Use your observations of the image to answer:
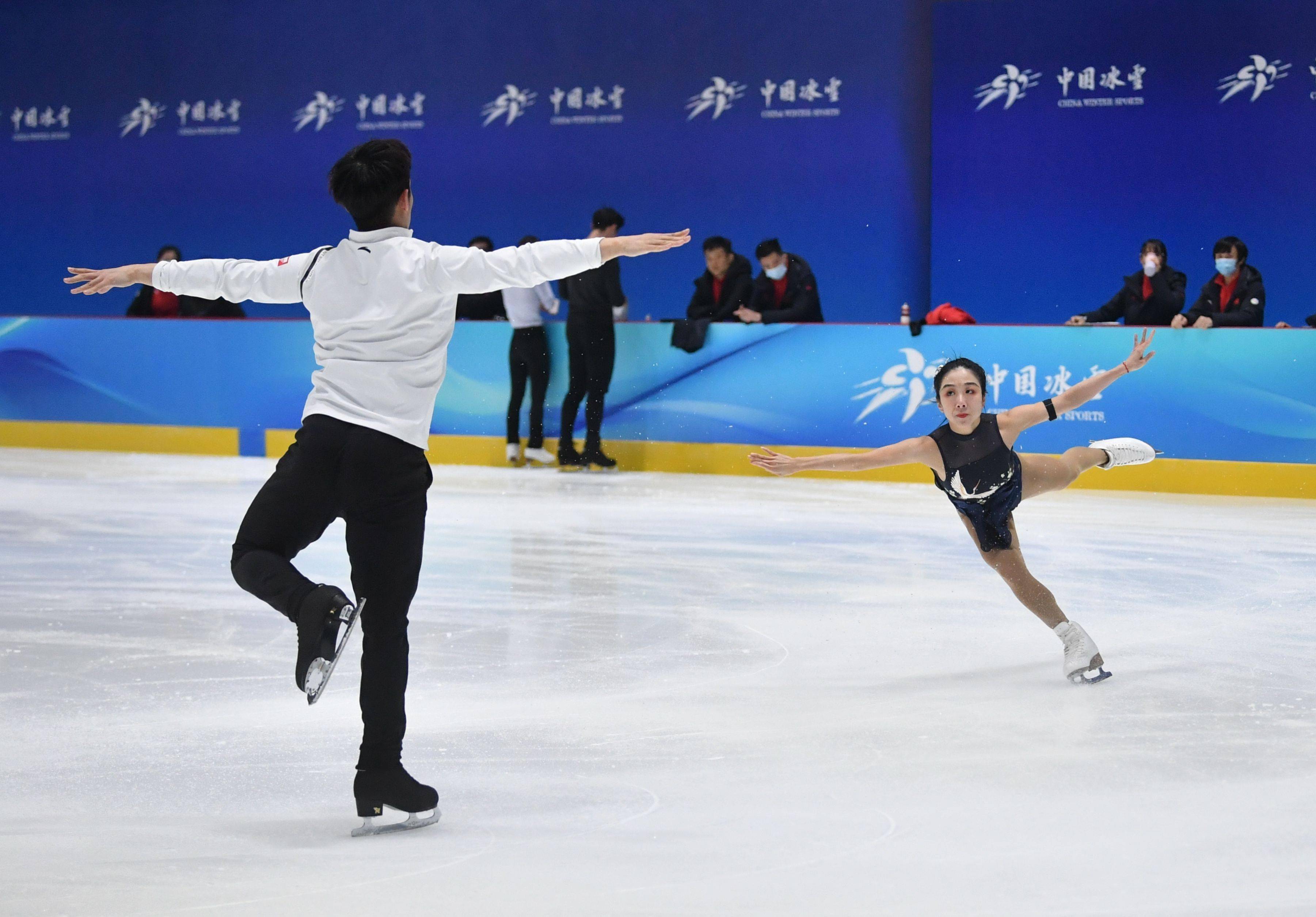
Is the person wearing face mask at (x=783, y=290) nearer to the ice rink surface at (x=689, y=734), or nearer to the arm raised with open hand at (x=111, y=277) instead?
the ice rink surface at (x=689, y=734)

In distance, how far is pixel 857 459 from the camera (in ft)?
16.2

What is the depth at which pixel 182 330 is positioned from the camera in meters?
12.9

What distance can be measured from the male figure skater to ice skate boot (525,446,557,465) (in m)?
8.53

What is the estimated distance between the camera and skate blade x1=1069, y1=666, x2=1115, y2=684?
16.3ft

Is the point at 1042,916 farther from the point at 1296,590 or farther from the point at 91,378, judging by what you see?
the point at 91,378

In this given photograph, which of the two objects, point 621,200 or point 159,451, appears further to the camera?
point 621,200

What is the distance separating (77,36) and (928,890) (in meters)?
17.1

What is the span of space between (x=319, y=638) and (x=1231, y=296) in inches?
350

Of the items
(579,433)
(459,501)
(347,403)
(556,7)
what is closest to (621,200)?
(556,7)

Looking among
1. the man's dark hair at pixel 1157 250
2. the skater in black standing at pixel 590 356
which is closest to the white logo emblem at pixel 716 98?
the skater in black standing at pixel 590 356

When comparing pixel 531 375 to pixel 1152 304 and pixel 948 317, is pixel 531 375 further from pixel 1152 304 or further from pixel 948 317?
pixel 1152 304

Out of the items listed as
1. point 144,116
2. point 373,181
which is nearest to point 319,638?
point 373,181

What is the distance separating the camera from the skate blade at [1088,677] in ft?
16.3

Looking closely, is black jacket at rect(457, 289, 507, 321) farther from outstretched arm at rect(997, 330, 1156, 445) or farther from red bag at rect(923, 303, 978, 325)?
outstretched arm at rect(997, 330, 1156, 445)
